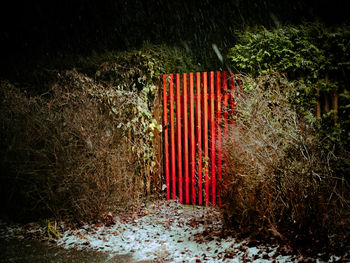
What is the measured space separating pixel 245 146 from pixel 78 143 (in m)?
2.56

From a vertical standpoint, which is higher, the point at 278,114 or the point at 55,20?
the point at 55,20

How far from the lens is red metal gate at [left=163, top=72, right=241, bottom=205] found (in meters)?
5.12

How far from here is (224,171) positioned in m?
4.00

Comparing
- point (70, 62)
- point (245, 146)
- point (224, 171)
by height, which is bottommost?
point (224, 171)

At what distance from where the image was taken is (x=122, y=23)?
29.7 feet

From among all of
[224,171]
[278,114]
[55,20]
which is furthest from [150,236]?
[55,20]

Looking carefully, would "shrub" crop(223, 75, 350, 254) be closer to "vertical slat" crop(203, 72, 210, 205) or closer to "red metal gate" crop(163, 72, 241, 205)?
"red metal gate" crop(163, 72, 241, 205)

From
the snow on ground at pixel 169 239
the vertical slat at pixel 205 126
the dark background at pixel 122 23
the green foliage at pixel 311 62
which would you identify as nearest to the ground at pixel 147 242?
the snow on ground at pixel 169 239

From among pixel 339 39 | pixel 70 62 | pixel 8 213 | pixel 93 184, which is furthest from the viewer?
pixel 70 62

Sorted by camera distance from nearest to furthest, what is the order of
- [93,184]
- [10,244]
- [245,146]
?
[245,146], [10,244], [93,184]

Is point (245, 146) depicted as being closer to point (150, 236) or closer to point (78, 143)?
point (150, 236)

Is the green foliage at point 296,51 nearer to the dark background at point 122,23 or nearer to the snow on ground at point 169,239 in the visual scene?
the snow on ground at point 169,239

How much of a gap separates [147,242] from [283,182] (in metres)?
2.03

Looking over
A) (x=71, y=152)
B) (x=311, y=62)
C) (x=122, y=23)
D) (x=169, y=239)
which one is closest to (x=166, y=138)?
(x=71, y=152)
